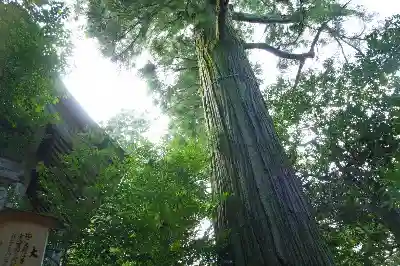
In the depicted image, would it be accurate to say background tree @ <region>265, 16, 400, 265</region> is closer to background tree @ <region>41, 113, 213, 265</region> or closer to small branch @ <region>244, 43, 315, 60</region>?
small branch @ <region>244, 43, 315, 60</region>

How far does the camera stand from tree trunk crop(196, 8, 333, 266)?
2.78 m

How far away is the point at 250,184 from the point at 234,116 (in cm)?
87

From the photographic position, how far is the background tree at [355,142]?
5980 millimetres

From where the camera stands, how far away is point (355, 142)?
A: 20.6ft

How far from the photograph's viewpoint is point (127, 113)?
14.1 meters

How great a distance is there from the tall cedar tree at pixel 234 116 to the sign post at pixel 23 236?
3.85 feet

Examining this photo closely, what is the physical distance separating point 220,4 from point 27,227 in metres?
2.99

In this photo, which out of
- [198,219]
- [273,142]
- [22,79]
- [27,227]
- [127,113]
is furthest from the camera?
[127,113]

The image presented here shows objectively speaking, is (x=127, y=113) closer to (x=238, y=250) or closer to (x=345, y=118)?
(x=345, y=118)

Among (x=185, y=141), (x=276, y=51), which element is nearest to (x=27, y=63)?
(x=185, y=141)

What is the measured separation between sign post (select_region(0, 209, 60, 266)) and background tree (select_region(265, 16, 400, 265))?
393 cm

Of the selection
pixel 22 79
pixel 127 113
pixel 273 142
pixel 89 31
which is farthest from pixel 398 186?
pixel 127 113

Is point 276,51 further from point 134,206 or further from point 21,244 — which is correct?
point 21,244

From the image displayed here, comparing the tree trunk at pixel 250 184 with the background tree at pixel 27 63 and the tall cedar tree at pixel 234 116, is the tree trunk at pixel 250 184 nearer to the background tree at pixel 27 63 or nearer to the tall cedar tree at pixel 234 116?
the tall cedar tree at pixel 234 116
